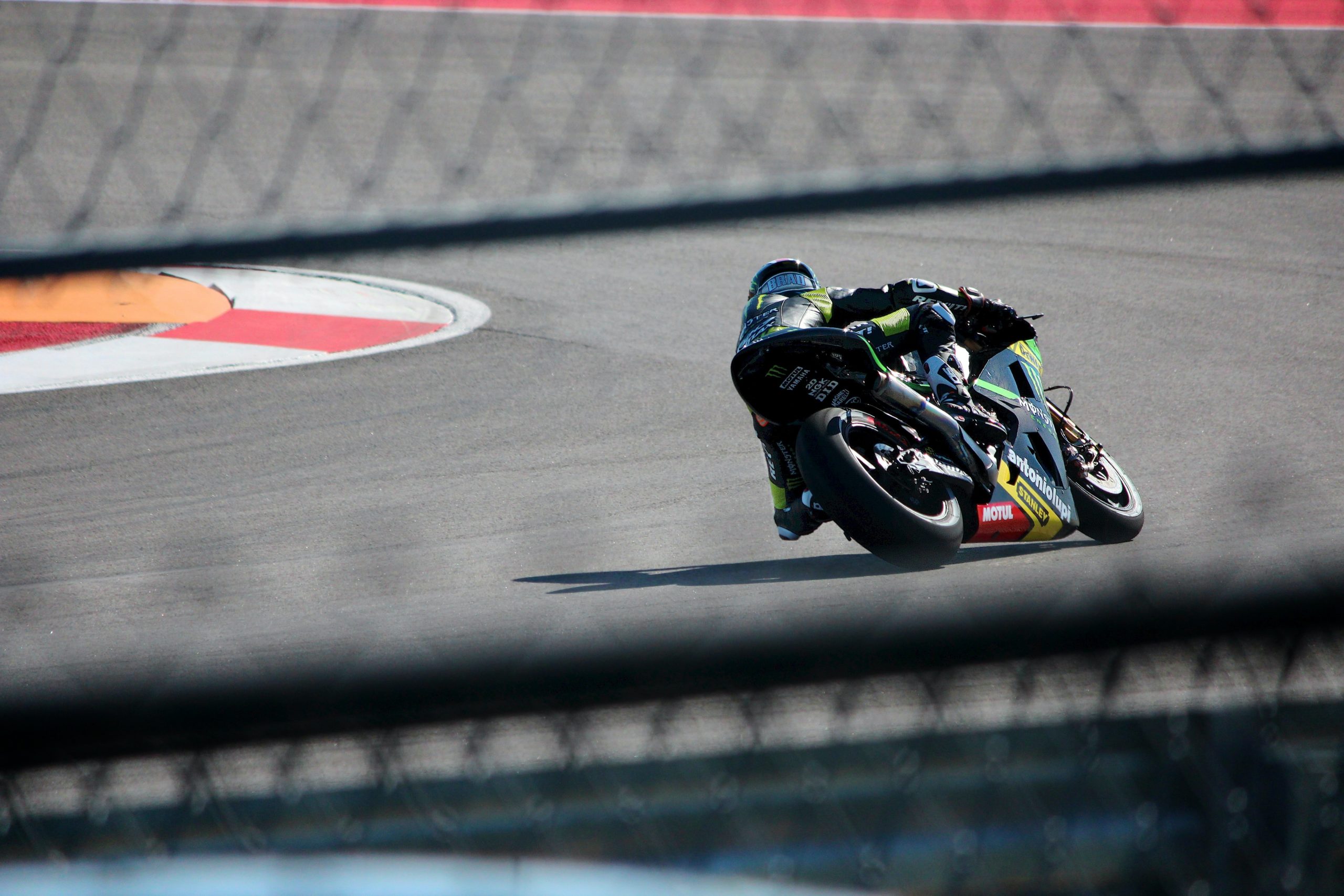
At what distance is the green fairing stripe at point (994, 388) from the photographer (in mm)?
5500

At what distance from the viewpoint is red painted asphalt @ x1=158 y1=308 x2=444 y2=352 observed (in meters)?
8.71

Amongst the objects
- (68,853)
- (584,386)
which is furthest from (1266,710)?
(584,386)

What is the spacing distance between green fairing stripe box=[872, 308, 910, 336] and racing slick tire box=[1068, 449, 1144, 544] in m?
0.92

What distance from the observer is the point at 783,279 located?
5.34 meters

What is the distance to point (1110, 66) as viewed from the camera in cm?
984

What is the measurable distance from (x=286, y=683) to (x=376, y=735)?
0.12 m

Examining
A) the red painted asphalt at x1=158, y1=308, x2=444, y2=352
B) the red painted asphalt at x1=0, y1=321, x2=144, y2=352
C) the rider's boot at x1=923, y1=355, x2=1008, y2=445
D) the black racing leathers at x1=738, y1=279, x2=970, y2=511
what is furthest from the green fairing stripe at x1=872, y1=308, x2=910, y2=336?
the red painted asphalt at x1=0, y1=321, x2=144, y2=352

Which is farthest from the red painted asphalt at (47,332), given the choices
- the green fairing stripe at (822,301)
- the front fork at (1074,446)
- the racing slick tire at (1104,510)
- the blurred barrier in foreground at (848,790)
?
the blurred barrier in foreground at (848,790)

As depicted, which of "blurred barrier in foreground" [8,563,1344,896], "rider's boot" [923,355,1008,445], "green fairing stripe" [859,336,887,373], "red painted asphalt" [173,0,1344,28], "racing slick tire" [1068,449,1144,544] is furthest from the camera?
"racing slick tire" [1068,449,1144,544]

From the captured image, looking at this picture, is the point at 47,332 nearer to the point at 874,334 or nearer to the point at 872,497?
the point at 874,334

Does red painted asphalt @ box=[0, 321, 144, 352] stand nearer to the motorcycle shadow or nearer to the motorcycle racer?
the motorcycle shadow

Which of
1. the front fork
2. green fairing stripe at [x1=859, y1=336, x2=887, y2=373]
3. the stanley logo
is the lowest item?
the stanley logo

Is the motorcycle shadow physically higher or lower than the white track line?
higher

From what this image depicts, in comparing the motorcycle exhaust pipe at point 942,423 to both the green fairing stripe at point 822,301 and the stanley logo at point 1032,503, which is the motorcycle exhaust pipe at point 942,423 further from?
the green fairing stripe at point 822,301
